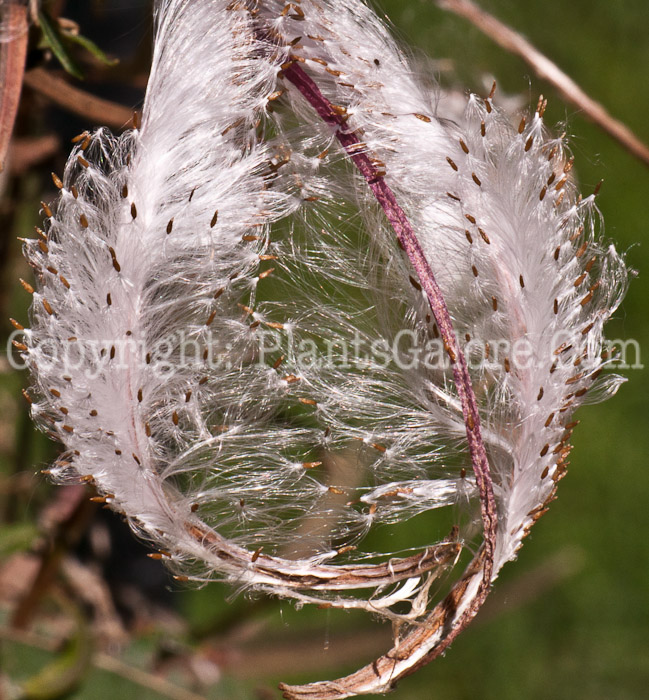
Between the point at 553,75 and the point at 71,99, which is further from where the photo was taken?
the point at 553,75

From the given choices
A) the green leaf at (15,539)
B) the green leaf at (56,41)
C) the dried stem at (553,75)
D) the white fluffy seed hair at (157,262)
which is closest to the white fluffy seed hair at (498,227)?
the white fluffy seed hair at (157,262)

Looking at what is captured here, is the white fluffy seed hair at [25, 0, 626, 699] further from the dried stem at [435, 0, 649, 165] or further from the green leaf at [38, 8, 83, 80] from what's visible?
the dried stem at [435, 0, 649, 165]

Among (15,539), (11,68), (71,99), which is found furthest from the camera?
(15,539)

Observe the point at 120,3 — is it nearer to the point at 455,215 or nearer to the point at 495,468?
the point at 455,215

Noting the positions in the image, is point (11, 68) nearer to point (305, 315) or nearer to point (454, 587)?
point (305, 315)

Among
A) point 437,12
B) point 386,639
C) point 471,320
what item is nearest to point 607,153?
point 437,12

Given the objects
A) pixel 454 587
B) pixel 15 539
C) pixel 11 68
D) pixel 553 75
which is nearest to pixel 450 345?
pixel 454 587

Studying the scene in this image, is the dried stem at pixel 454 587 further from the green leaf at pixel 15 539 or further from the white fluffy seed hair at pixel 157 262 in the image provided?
the green leaf at pixel 15 539
